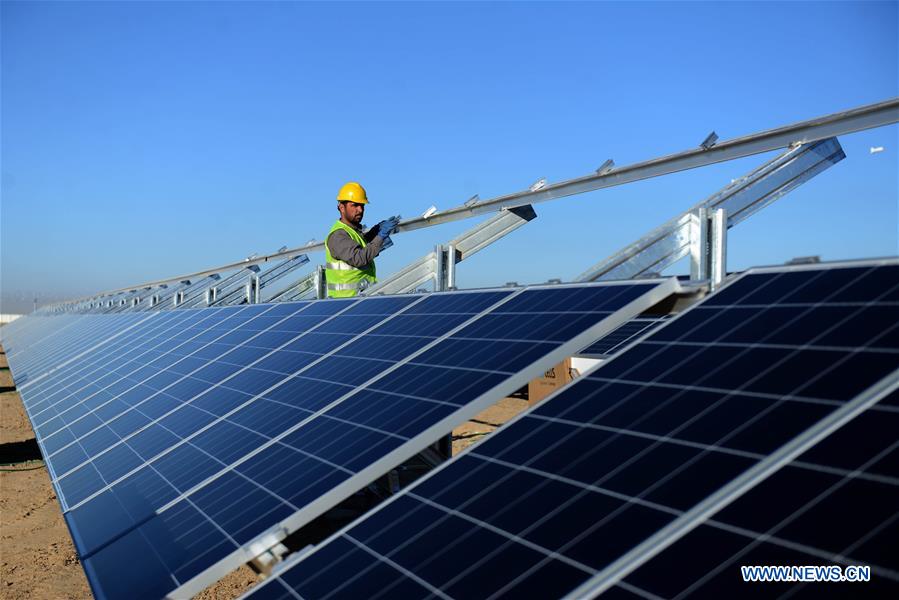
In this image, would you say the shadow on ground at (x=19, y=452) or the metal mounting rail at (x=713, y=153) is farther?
the shadow on ground at (x=19, y=452)

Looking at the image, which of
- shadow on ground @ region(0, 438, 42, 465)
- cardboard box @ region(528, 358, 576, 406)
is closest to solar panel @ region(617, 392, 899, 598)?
shadow on ground @ region(0, 438, 42, 465)

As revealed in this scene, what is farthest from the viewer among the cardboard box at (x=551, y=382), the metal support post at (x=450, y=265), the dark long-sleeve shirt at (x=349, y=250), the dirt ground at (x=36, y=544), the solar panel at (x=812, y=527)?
the cardboard box at (x=551, y=382)

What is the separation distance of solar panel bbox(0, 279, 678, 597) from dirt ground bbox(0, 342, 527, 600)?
154cm

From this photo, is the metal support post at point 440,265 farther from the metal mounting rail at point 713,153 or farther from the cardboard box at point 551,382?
the cardboard box at point 551,382

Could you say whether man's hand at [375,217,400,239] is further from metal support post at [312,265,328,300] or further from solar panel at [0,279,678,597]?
solar panel at [0,279,678,597]

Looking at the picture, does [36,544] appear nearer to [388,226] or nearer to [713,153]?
[388,226]

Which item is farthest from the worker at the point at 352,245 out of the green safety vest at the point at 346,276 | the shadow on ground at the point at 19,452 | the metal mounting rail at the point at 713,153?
the shadow on ground at the point at 19,452

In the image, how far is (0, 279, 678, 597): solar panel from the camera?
496 centimetres

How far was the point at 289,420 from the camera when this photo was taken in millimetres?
6562

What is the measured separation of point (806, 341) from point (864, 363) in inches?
18.6

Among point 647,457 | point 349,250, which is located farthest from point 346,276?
point 647,457

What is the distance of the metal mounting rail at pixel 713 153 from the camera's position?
594 centimetres

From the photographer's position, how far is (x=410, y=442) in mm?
4953

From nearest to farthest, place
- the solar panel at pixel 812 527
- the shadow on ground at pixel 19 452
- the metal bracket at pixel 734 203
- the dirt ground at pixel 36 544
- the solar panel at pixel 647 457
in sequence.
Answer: the solar panel at pixel 812 527
the solar panel at pixel 647 457
the metal bracket at pixel 734 203
the dirt ground at pixel 36 544
the shadow on ground at pixel 19 452
